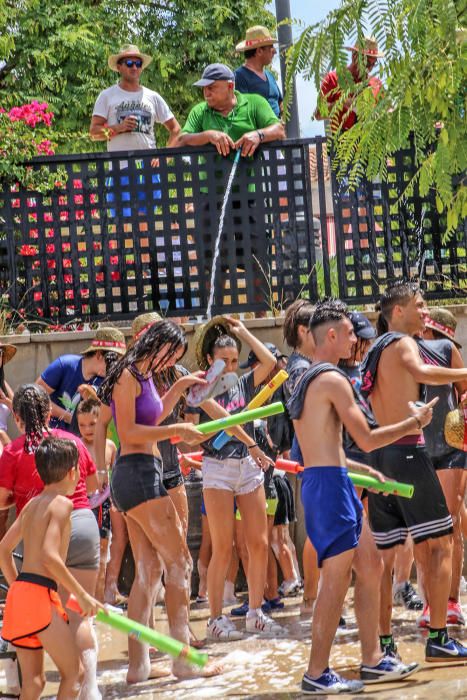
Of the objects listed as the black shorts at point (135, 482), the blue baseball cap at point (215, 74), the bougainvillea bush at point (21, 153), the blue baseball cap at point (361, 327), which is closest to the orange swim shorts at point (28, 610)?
the black shorts at point (135, 482)

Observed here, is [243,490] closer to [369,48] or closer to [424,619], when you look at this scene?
[424,619]

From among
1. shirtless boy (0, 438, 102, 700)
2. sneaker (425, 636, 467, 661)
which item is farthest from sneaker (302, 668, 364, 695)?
shirtless boy (0, 438, 102, 700)

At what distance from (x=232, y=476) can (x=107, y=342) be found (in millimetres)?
1655

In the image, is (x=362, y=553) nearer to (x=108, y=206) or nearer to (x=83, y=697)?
(x=83, y=697)

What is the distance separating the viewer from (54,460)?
5.84m

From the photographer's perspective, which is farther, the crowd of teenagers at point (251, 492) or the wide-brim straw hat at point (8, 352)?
the wide-brim straw hat at point (8, 352)

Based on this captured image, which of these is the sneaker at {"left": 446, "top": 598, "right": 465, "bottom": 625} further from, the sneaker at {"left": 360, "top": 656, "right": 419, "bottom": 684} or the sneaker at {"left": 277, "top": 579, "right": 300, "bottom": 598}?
the sneaker at {"left": 277, "top": 579, "right": 300, "bottom": 598}

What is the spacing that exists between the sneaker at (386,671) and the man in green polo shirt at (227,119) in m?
5.18

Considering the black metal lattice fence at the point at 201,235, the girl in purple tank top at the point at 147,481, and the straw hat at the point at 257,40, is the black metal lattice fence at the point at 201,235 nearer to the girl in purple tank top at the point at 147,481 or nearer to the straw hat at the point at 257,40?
the straw hat at the point at 257,40

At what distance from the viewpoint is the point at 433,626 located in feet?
21.7

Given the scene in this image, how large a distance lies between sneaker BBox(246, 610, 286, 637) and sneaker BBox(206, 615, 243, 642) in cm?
11

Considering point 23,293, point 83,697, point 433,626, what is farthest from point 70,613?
point 23,293

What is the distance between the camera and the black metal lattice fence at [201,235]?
34.5 ft

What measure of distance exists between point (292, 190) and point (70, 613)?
17.9 feet
